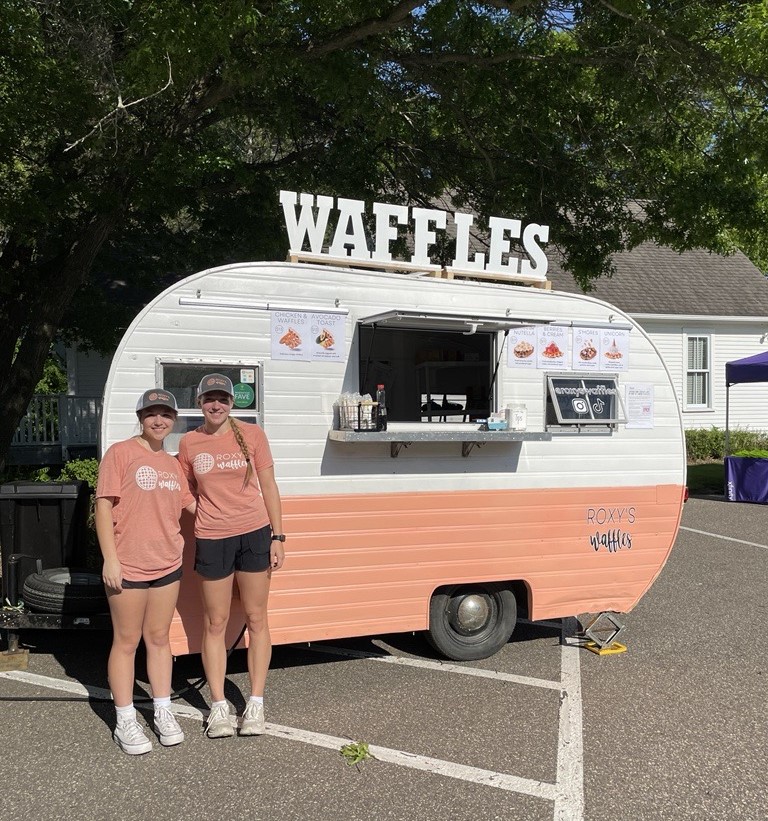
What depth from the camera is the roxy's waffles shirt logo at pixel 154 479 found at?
420 cm

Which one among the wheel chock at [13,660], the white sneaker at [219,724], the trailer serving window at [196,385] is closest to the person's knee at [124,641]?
the white sneaker at [219,724]

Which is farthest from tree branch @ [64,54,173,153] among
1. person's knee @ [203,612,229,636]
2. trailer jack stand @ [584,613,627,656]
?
trailer jack stand @ [584,613,627,656]

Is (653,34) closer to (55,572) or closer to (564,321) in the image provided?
(564,321)

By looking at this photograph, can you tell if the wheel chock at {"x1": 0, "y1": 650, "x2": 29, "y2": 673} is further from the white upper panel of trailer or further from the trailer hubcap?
the trailer hubcap

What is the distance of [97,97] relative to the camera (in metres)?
7.59

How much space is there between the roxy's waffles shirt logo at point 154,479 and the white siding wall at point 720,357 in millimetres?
16810

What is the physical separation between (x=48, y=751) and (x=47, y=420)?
11405 millimetres

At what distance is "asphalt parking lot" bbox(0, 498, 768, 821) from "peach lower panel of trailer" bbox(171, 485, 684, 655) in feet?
1.37

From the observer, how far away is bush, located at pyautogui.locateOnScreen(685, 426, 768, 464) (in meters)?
18.7

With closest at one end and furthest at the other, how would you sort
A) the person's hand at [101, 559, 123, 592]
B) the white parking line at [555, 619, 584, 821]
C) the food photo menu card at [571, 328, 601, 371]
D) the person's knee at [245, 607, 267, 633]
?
1. the white parking line at [555, 619, 584, 821]
2. the person's hand at [101, 559, 123, 592]
3. the person's knee at [245, 607, 267, 633]
4. the food photo menu card at [571, 328, 601, 371]

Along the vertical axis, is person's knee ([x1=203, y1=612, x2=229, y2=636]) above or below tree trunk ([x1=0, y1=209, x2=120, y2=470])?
below

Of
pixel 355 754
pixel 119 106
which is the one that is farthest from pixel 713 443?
pixel 355 754

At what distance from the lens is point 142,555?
4.15 m

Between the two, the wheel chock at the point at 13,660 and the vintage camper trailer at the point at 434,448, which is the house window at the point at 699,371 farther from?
the wheel chock at the point at 13,660
